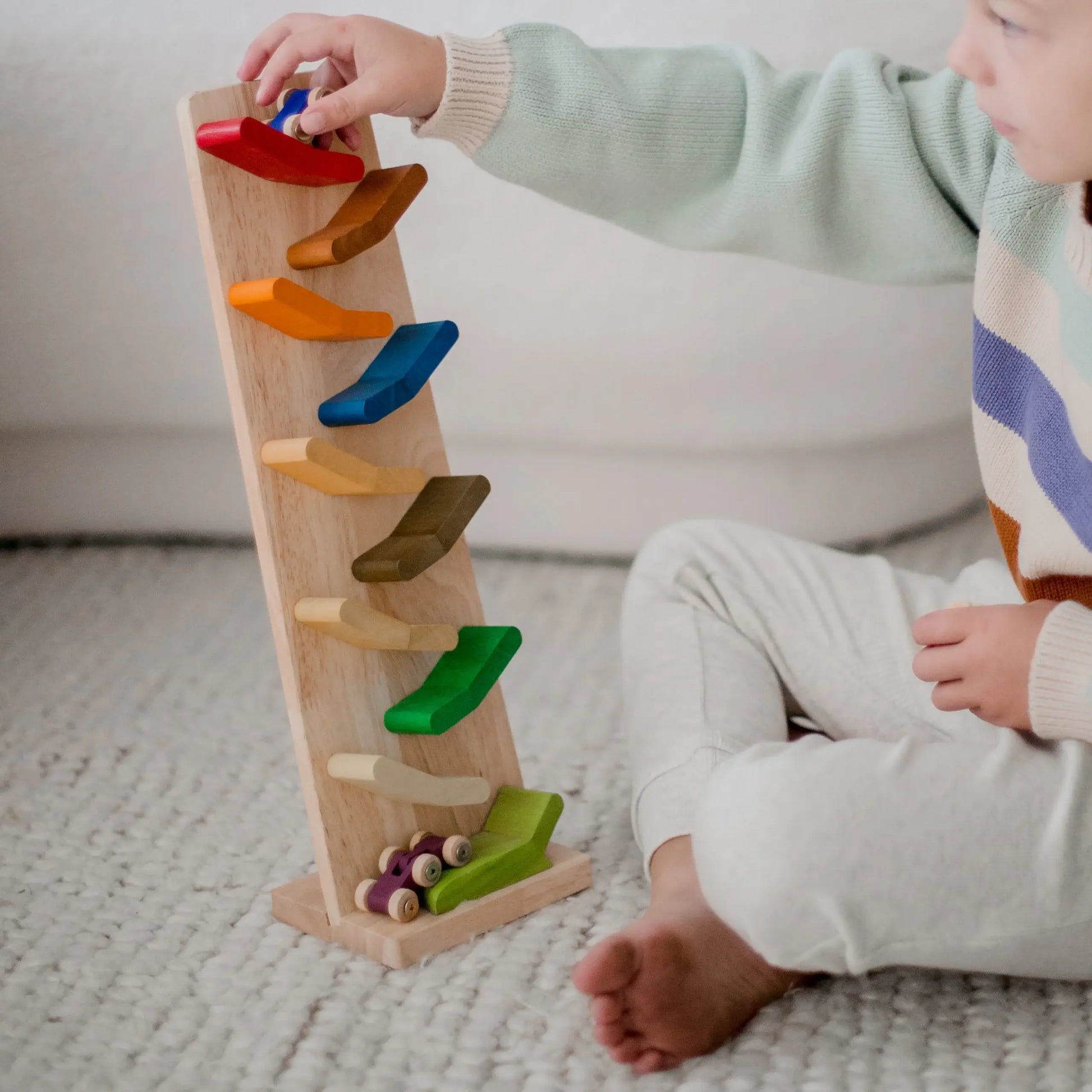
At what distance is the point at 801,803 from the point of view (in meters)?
0.54

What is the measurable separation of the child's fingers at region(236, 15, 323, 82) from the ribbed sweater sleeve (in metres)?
0.08

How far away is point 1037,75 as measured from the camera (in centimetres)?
55

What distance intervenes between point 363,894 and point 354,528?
0.17 metres

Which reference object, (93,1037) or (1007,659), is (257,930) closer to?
(93,1037)

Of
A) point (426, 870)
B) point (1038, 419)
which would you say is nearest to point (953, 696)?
point (1038, 419)

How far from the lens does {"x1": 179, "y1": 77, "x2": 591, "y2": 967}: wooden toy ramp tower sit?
604mm

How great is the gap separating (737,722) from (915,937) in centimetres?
17

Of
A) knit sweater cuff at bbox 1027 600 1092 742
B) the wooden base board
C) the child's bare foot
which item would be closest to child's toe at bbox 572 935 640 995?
the child's bare foot

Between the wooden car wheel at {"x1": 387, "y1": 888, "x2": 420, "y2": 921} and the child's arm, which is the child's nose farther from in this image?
the wooden car wheel at {"x1": 387, "y1": 888, "x2": 420, "y2": 921}

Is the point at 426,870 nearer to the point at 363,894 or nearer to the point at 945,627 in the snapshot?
the point at 363,894

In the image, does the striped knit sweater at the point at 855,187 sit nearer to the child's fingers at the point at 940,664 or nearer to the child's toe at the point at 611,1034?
the child's fingers at the point at 940,664

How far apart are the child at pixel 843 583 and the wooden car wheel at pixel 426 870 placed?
10cm

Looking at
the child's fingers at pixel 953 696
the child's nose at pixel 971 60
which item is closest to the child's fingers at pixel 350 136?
the child's nose at pixel 971 60

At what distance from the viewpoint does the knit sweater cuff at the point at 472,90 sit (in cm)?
66
